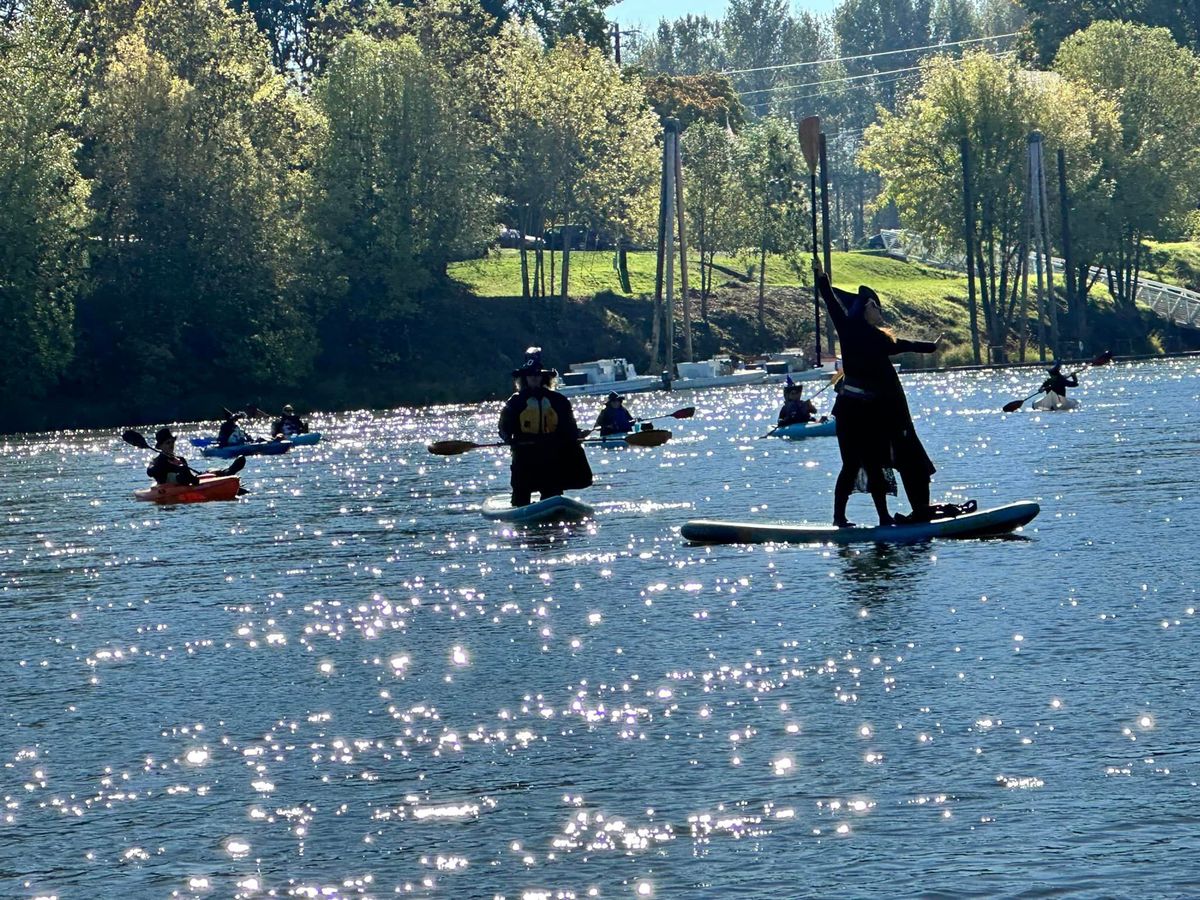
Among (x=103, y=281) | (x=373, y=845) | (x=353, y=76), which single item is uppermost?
(x=353, y=76)

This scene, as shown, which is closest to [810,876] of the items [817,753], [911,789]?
[911,789]

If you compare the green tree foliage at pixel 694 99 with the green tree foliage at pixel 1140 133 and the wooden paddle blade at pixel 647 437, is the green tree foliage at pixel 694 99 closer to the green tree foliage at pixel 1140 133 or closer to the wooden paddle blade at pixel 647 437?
the green tree foliage at pixel 1140 133

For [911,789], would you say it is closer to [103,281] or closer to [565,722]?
[565,722]

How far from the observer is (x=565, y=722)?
15.2 m

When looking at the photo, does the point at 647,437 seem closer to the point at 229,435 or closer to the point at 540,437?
the point at 540,437

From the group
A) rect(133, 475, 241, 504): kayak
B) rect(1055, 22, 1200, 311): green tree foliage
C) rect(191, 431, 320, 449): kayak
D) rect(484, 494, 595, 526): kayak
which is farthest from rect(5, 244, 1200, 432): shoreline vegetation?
rect(484, 494, 595, 526): kayak

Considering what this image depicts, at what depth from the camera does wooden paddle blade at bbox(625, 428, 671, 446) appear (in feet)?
135

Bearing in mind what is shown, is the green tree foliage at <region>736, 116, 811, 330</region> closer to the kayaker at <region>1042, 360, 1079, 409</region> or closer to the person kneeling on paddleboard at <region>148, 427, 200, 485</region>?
the kayaker at <region>1042, 360, 1079, 409</region>

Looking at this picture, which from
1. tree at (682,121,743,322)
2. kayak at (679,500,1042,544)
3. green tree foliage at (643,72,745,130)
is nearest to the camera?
kayak at (679,500,1042,544)

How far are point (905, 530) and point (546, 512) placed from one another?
7.10m

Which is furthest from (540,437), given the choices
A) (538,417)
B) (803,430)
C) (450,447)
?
(803,430)

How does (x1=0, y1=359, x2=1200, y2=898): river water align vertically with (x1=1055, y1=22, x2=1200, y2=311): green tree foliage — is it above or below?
below

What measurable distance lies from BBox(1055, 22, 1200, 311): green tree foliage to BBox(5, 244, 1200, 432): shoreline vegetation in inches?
180

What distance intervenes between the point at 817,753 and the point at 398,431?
5265 centimetres
